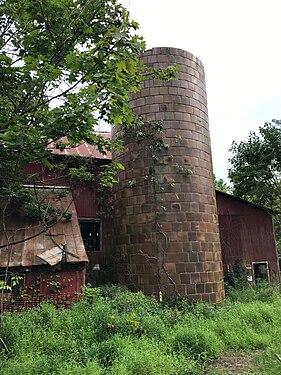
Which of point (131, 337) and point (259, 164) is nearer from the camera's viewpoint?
point (131, 337)

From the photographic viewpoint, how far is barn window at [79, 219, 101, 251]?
38.8ft

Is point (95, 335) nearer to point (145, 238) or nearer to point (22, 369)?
point (22, 369)

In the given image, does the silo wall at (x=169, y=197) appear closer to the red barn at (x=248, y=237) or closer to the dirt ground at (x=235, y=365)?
the dirt ground at (x=235, y=365)

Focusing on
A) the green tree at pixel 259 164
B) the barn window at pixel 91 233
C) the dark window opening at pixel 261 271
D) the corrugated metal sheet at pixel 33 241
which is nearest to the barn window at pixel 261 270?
the dark window opening at pixel 261 271

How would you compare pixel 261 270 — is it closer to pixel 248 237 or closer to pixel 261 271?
pixel 261 271

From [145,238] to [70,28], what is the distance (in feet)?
20.9

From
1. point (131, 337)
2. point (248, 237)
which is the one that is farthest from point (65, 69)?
point (248, 237)

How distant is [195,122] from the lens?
10352 mm

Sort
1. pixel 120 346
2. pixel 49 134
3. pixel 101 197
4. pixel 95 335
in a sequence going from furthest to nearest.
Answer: pixel 101 197
pixel 95 335
pixel 120 346
pixel 49 134

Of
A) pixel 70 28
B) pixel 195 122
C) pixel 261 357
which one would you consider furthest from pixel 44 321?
pixel 195 122

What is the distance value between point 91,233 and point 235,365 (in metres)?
7.64

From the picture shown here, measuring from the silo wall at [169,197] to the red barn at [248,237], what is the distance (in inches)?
133

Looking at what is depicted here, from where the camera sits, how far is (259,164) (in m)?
16.8

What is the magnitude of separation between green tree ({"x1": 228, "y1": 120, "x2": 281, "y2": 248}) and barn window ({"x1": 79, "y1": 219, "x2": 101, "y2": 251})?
8.96 meters
